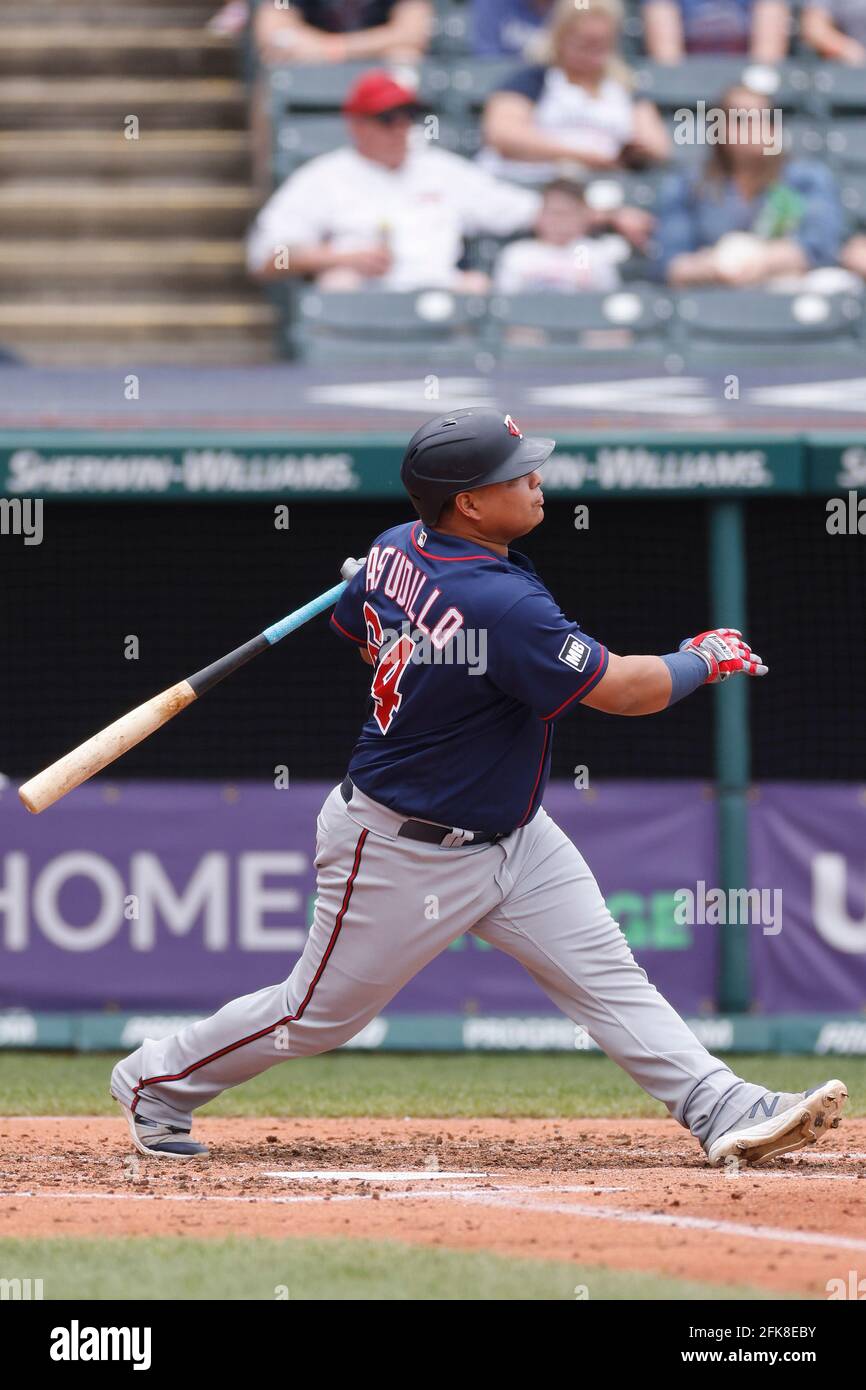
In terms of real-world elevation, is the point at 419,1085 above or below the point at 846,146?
below

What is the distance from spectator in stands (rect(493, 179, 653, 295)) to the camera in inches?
366

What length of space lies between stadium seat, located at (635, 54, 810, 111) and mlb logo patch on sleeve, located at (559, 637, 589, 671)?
698 cm

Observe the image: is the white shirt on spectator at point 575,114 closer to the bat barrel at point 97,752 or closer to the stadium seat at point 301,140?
the stadium seat at point 301,140

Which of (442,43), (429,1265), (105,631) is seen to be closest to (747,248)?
(442,43)

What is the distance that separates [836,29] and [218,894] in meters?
6.25

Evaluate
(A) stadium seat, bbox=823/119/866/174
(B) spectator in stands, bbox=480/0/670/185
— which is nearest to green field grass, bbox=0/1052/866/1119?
(B) spectator in stands, bbox=480/0/670/185

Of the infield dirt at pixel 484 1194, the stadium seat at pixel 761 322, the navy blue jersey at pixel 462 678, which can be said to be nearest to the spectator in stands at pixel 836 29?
the stadium seat at pixel 761 322

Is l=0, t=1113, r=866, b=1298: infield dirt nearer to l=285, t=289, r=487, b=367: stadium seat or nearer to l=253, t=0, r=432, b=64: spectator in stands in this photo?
l=285, t=289, r=487, b=367: stadium seat

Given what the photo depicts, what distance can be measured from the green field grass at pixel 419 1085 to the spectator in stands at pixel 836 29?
5841 mm

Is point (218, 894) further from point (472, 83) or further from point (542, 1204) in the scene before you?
point (472, 83)

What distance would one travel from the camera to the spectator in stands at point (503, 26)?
422 inches

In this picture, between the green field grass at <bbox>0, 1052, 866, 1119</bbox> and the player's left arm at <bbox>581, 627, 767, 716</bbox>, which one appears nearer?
the player's left arm at <bbox>581, 627, 767, 716</bbox>

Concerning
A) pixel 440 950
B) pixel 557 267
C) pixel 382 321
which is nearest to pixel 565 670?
pixel 440 950

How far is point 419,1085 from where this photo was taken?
6504mm
